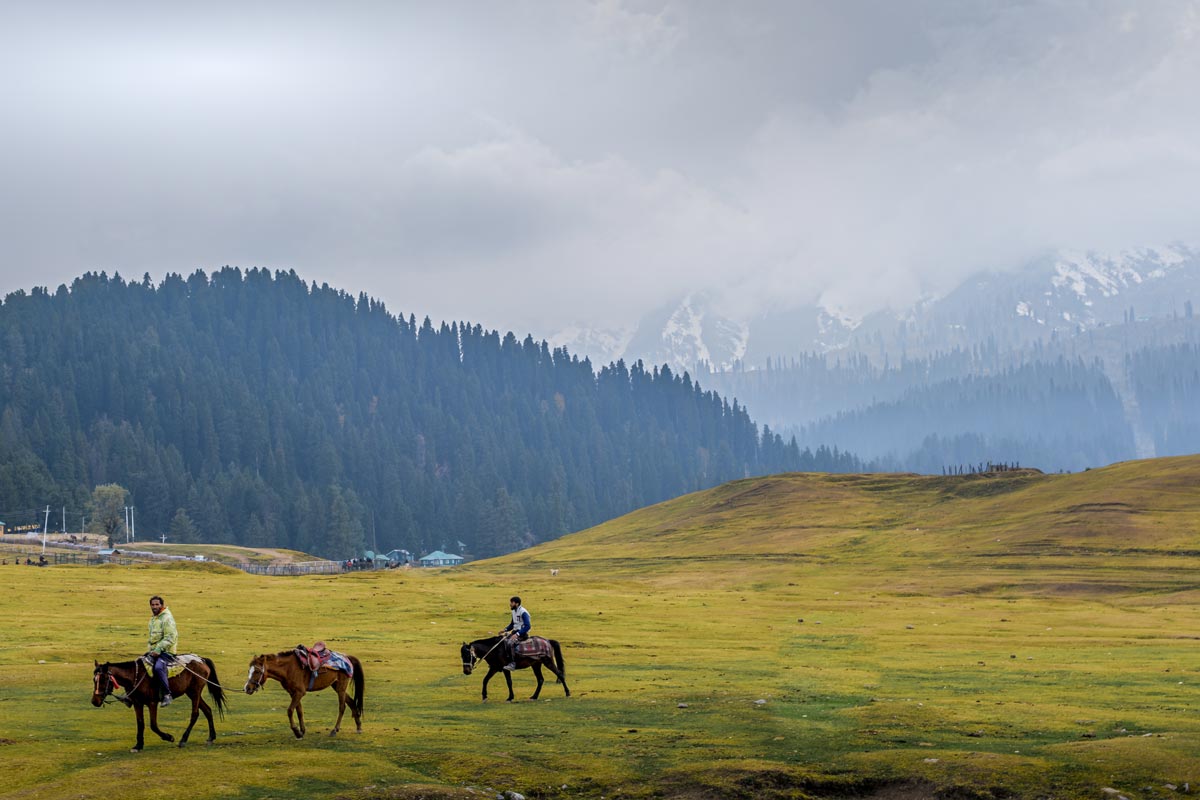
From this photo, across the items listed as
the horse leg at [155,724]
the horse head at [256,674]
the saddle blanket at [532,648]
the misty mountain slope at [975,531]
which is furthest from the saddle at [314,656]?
the misty mountain slope at [975,531]

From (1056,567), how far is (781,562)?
36.9 m

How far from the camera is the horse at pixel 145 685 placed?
105ft

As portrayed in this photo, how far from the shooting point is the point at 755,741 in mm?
35469

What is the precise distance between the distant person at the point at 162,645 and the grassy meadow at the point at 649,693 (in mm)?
1933

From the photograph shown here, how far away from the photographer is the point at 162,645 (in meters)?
32.5

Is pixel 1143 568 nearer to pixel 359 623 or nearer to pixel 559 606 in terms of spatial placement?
pixel 559 606

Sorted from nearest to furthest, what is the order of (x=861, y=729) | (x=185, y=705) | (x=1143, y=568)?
1. (x=861, y=729)
2. (x=185, y=705)
3. (x=1143, y=568)

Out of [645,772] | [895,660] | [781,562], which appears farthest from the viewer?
[781,562]

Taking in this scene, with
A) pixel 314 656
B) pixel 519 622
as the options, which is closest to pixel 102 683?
pixel 314 656

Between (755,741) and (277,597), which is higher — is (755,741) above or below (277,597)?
below

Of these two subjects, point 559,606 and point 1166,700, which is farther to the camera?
point 559,606

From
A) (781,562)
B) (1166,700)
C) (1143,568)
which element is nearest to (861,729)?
(1166,700)

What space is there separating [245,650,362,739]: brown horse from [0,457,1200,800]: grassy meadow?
0.80m

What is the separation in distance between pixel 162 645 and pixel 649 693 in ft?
61.1
